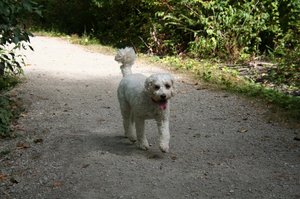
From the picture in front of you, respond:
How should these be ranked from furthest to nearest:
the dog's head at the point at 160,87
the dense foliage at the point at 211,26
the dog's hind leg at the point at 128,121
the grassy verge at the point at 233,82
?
the dense foliage at the point at 211,26 → the grassy verge at the point at 233,82 → the dog's hind leg at the point at 128,121 → the dog's head at the point at 160,87

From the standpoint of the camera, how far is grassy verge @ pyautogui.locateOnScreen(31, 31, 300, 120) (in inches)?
283

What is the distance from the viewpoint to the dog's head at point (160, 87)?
4.61 meters

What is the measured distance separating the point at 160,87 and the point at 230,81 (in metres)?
4.70

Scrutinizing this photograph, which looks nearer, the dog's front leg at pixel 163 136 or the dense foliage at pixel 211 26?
the dog's front leg at pixel 163 136

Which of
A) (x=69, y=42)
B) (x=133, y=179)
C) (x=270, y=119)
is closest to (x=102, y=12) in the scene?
(x=69, y=42)

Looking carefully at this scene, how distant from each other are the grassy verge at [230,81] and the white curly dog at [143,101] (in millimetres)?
2584

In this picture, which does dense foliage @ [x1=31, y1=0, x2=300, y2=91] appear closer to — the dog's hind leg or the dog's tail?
the dog's tail

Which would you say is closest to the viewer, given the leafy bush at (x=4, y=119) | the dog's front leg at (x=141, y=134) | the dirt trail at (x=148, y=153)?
the dirt trail at (x=148, y=153)

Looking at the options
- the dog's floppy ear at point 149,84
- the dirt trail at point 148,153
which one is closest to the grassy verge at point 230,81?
the dirt trail at point 148,153

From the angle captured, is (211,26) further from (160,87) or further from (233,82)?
(160,87)

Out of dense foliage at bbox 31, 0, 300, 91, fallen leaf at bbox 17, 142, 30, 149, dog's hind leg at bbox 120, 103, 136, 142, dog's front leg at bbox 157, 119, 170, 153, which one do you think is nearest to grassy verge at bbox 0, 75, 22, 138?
fallen leaf at bbox 17, 142, 30, 149

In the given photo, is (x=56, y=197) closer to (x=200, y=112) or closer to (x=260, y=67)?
(x=200, y=112)

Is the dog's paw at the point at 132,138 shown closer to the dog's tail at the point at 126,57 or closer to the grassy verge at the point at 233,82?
the dog's tail at the point at 126,57

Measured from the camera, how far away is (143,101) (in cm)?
486
